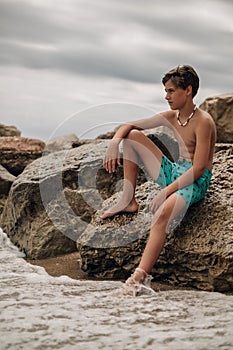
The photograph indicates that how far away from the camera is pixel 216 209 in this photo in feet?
19.2

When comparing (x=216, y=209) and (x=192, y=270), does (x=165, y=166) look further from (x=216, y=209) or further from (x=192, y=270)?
(x=192, y=270)

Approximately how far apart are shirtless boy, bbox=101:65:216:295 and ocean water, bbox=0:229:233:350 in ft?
1.46

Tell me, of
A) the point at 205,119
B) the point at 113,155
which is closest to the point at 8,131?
the point at 113,155

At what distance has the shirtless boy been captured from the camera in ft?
18.1

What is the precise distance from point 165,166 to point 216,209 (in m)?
0.62

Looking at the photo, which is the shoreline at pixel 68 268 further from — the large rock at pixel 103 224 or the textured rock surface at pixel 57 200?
the textured rock surface at pixel 57 200

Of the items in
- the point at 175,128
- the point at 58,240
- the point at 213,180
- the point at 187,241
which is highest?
the point at 175,128

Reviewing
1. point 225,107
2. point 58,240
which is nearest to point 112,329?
point 58,240

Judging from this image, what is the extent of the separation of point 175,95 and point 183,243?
1334mm

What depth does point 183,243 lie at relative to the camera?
19.1ft

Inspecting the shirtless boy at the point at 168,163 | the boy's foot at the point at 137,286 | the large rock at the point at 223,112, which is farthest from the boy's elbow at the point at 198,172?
the large rock at the point at 223,112

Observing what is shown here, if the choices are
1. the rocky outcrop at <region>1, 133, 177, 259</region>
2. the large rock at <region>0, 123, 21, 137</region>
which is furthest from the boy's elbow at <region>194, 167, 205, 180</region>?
the large rock at <region>0, 123, 21, 137</region>

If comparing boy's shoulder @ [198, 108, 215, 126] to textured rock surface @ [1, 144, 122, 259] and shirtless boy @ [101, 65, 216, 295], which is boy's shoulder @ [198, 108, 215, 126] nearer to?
shirtless boy @ [101, 65, 216, 295]

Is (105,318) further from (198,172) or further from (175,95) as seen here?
(175,95)
